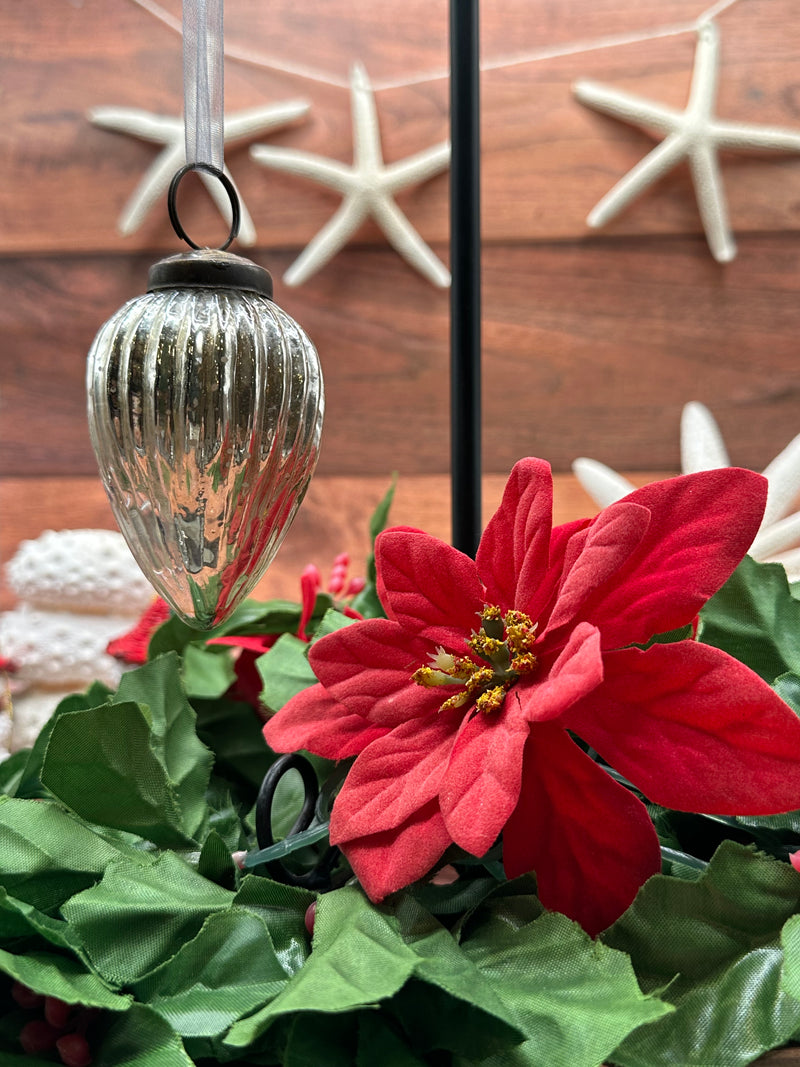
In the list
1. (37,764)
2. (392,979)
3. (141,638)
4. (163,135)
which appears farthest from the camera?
(163,135)

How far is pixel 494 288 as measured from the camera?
0.89 m

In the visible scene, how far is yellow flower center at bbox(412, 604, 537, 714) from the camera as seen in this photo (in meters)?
0.22

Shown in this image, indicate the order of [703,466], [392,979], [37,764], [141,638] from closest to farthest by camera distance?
1. [392,979]
2. [37,764]
3. [141,638]
4. [703,466]

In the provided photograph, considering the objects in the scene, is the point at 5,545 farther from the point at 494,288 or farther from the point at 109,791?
the point at 109,791

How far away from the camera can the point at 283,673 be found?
0.30 m

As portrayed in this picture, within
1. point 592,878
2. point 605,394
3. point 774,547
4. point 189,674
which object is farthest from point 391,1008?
point 605,394

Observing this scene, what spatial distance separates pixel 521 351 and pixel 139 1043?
790 millimetres

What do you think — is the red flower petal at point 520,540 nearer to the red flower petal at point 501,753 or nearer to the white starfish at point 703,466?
the red flower petal at point 501,753

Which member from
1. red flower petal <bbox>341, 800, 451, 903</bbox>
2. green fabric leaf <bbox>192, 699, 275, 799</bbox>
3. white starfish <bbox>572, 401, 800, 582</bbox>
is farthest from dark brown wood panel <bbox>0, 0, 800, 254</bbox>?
red flower petal <bbox>341, 800, 451, 903</bbox>

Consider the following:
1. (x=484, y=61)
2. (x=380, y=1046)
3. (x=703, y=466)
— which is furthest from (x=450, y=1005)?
(x=484, y=61)

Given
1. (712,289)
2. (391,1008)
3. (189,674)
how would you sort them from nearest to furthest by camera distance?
(391,1008)
(189,674)
(712,289)

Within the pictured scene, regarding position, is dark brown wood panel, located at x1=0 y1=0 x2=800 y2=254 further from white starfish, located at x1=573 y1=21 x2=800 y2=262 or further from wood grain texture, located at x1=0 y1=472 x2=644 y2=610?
wood grain texture, located at x1=0 y1=472 x2=644 y2=610

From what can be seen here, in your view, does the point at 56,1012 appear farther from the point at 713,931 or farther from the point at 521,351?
the point at 521,351

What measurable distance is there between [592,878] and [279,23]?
0.97m
